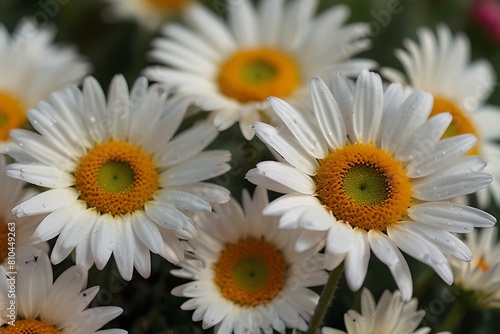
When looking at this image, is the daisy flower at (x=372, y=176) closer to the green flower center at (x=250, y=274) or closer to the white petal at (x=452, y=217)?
the white petal at (x=452, y=217)

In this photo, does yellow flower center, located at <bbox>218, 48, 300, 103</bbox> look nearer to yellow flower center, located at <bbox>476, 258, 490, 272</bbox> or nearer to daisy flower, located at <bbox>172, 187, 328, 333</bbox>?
daisy flower, located at <bbox>172, 187, 328, 333</bbox>

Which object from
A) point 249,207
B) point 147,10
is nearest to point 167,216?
point 249,207

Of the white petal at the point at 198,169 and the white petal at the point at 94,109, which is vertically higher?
the white petal at the point at 94,109

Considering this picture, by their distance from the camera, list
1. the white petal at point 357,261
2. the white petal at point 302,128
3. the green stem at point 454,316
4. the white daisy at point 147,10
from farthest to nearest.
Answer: the white daisy at point 147,10
the green stem at point 454,316
the white petal at point 302,128
the white petal at point 357,261

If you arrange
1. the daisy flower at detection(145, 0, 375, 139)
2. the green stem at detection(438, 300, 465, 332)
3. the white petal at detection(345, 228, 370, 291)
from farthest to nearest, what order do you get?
the daisy flower at detection(145, 0, 375, 139), the green stem at detection(438, 300, 465, 332), the white petal at detection(345, 228, 370, 291)

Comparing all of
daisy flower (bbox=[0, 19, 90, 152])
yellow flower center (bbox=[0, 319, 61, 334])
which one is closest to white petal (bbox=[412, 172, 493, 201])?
yellow flower center (bbox=[0, 319, 61, 334])

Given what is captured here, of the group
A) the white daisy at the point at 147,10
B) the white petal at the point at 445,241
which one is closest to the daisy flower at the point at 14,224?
the white petal at the point at 445,241

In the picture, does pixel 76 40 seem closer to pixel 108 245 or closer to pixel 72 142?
pixel 72 142
